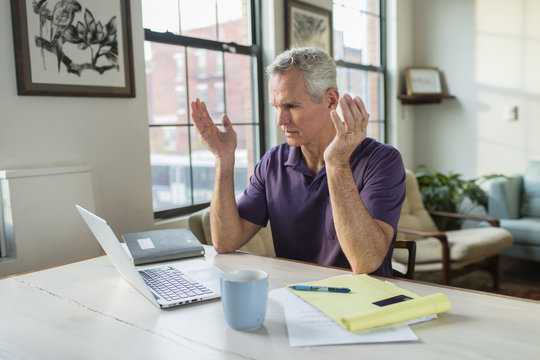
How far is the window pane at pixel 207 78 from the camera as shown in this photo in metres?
2.95

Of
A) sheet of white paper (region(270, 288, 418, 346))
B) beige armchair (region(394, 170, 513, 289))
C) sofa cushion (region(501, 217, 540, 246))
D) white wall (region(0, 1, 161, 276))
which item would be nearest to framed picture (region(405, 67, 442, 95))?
beige armchair (region(394, 170, 513, 289))

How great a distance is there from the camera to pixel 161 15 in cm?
272

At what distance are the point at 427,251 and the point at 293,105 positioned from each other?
6.24 feet

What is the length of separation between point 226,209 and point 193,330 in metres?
0.75

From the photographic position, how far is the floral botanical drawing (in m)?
2.02

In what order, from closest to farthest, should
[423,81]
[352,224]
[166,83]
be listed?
1. [352,224]
2. [166,83]
3. [423,81]

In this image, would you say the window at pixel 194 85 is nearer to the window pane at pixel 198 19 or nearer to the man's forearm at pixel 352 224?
the window pane at pixel 198 19

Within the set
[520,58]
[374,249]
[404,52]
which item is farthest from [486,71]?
[374,249]

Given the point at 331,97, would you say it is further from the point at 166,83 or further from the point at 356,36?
the point at 356,36

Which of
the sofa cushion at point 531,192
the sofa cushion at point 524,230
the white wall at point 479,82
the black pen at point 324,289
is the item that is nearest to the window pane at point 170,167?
the black pen at point 324,289

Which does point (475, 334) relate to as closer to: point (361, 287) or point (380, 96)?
point (361, 287)

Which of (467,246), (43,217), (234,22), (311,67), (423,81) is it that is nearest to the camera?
(311,67)

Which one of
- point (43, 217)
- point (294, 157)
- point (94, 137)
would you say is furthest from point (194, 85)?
point (294, 157)

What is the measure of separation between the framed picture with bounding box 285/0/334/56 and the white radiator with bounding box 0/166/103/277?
6.20ft
